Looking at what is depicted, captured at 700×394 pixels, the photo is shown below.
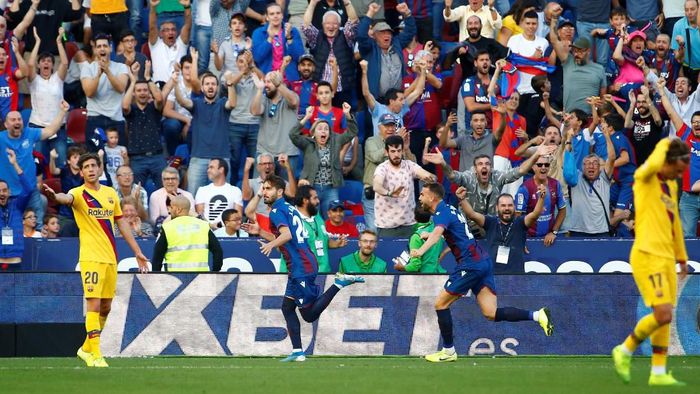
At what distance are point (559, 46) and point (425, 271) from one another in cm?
595

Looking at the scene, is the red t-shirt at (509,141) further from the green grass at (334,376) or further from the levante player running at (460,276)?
the levante player running at (460,276)

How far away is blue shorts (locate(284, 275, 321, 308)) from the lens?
15.8m

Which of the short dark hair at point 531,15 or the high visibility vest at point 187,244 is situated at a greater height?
the short dark hair at point 531,15

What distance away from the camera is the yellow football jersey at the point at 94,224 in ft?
48.3

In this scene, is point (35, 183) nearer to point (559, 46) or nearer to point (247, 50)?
point (247, 50)

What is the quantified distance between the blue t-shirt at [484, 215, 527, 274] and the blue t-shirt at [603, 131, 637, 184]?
357 centimetres

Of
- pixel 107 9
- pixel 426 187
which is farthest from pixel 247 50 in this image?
pixel 426 187

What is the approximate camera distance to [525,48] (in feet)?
74.6

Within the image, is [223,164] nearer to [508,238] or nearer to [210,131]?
[210,131]

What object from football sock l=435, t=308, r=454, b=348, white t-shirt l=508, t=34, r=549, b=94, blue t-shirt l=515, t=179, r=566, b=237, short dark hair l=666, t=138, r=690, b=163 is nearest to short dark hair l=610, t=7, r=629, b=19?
white t-shirt l=508, t=34, r=549, b=94

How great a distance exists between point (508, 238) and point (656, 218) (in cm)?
673

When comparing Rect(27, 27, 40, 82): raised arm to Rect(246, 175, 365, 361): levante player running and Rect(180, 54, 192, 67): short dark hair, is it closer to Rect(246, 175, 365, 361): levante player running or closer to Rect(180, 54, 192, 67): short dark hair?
Rect(180, 54, 192, 67): short dark hair

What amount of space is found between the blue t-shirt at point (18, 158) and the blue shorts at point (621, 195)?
30.6 feet

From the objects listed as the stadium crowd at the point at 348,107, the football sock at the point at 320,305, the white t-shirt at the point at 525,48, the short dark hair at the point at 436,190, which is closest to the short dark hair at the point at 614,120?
the stadium crowd at the point at 348,107
